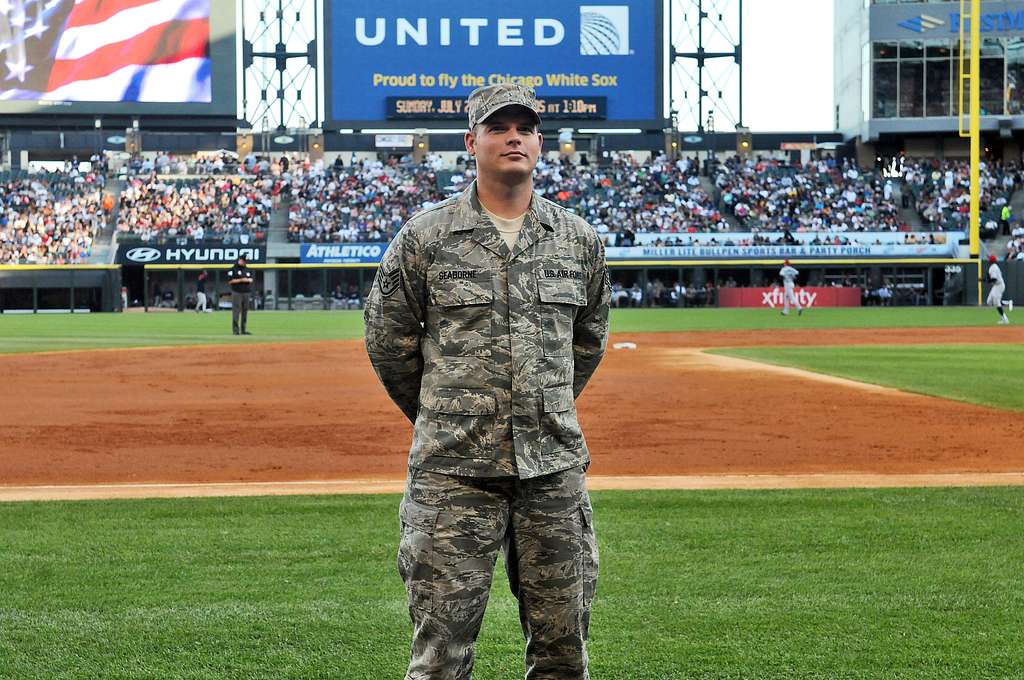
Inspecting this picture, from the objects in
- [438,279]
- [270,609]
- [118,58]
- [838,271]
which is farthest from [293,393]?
[118,58]

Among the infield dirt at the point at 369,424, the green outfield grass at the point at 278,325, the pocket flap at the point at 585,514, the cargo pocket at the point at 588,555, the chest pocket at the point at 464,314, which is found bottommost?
the infield dirt at the point at 369,424

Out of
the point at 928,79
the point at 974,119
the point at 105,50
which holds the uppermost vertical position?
the point at 105,50

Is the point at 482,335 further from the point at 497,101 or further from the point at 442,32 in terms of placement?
the point at 442,32

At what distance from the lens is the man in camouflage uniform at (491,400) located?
3668 millimetres

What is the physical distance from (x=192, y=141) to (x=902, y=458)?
54558 mm

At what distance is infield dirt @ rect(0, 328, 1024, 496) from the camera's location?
10.6 m

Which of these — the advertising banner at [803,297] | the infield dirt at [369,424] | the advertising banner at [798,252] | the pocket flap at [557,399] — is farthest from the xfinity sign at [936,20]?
A: the pocket flap at [557,399]

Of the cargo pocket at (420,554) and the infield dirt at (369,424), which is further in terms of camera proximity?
the infield dirt at (369,424)

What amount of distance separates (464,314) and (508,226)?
0.31 meters

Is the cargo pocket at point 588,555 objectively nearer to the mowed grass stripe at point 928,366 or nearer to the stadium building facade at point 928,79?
the mowed grass stripe at point 928,366

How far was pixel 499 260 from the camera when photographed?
12.4ft

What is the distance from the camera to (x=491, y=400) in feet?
12.0

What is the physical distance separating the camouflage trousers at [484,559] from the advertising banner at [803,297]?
48.4m

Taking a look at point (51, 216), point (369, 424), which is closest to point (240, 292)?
point (369, 424)
